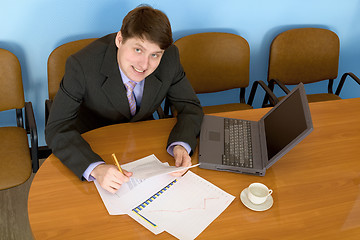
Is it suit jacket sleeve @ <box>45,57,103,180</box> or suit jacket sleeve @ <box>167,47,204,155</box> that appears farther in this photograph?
suit jacket sleeve @ <box>167,47,204,155</box>

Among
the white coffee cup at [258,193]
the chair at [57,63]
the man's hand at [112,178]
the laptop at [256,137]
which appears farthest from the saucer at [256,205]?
the chair at [57,63]

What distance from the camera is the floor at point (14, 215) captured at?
7.03ft

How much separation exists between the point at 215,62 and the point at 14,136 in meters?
1.37

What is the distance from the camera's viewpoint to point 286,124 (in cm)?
148

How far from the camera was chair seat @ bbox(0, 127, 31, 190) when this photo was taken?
1837 mm

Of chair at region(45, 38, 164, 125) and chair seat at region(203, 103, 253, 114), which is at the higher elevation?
chair at region(45, 38, 164, 125)

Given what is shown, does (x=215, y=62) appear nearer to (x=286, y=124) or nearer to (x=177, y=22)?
(x=177, y=22)

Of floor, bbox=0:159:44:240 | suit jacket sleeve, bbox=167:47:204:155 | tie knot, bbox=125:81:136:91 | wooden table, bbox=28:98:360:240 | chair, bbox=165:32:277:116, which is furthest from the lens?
chair, bbox=165:32:277:116

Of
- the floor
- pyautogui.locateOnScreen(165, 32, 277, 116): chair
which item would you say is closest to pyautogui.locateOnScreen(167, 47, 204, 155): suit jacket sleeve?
pyautogui.locateOnScreen(165, 32, 277, 116): chair

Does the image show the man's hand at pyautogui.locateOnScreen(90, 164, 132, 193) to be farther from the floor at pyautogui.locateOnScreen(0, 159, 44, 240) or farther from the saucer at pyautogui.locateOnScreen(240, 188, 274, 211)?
the floor at pyautogui.locateOnScreen(0, 159, 44, 240)

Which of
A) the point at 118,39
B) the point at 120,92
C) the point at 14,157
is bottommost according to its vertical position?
the point at 14,157

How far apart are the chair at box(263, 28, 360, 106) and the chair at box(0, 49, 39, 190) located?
5.46ft

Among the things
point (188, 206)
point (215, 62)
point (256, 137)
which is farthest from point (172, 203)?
point (215, 62)

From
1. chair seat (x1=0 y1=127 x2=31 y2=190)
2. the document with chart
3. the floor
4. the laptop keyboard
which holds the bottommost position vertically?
the floor
